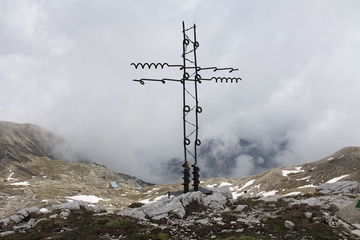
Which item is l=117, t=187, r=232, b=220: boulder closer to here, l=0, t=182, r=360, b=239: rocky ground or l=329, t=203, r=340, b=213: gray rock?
l=0, t=182, r=360, b=239: rocky ground

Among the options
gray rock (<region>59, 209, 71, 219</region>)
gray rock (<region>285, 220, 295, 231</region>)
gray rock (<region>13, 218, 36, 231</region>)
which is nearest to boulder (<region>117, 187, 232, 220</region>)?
gray rock (<region>59, 209, 71, 219</region>)

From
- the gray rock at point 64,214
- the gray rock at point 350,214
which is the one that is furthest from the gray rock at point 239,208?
the gray rock at point 64,214

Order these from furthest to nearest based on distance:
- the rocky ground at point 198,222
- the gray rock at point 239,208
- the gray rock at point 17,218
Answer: the gray rock at point 17,218
the gray rock at point 239,208
the rocky ground at point 198,222

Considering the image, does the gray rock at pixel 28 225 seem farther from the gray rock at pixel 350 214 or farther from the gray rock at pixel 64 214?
the gray rock at pixel 350 214

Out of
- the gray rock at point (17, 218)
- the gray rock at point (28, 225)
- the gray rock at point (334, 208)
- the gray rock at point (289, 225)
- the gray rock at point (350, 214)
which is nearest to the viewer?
the gray rock at point (289, 225)

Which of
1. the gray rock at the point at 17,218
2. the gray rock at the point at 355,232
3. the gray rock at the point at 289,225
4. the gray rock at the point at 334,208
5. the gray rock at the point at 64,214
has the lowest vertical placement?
the gray rock at the point at 355,232

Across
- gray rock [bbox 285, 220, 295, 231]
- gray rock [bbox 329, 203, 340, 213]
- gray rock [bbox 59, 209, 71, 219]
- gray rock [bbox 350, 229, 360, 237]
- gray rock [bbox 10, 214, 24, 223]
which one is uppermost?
gray rock [bbox 329, 203, 340, 213]

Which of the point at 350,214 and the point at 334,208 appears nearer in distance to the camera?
the point at 350,214

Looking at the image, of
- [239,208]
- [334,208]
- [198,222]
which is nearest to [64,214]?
[198,222]

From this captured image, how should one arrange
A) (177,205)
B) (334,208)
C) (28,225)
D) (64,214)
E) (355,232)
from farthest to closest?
(64,214) < (28,225) < (177,205) < (334,208) < (355,232)

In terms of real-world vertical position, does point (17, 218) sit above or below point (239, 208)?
below

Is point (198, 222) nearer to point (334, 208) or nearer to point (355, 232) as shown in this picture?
point (355, 232)

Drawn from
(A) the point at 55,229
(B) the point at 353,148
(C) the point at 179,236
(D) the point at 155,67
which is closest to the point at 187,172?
(C) the point at 179,236

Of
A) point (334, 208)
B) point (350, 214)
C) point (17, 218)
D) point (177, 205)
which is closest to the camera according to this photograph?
point (350, 214)
